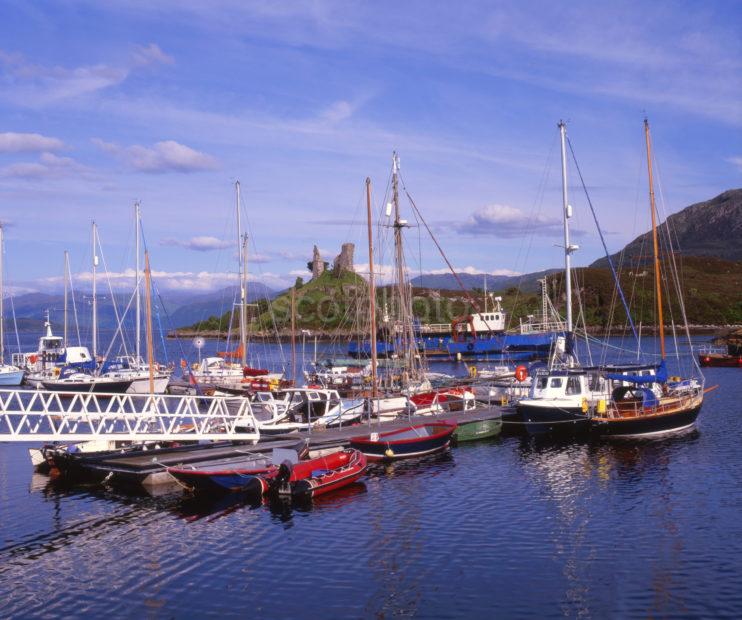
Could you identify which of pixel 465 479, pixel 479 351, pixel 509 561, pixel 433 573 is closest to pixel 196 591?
pixel 433 573

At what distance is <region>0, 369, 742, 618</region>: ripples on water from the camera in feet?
65.1

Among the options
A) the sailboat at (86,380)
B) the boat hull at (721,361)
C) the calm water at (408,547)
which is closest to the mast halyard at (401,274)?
the calm water at (408,547)

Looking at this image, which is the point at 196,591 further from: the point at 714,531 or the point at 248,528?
the point at 714,531

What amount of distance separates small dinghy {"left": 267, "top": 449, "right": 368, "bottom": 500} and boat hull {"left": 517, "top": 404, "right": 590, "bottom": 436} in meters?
13.4

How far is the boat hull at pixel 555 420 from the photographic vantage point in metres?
42.2

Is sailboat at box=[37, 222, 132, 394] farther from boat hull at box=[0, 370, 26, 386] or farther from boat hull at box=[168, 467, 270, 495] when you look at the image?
boat hull at box=[168, 467, 270, 495]

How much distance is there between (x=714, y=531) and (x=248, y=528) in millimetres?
15493

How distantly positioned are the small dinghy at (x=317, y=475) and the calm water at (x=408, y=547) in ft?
2.26

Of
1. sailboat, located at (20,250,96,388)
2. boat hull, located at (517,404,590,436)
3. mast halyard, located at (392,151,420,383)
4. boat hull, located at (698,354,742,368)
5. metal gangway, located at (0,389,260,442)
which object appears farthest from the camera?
boat hull, located at (698,354,742,368)

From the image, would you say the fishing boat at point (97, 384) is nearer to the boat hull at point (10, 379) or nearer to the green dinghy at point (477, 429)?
the boat hull at point (10, 379)

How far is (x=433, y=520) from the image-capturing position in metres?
27.1

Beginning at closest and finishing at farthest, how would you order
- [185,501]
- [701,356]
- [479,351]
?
[185,501], [701,356], [479,351]

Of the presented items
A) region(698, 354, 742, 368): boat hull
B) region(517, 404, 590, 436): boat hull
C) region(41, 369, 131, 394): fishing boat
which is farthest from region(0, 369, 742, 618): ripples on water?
region(698, 354, 742, 368): boat hull

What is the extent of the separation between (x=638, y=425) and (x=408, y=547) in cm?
2204
